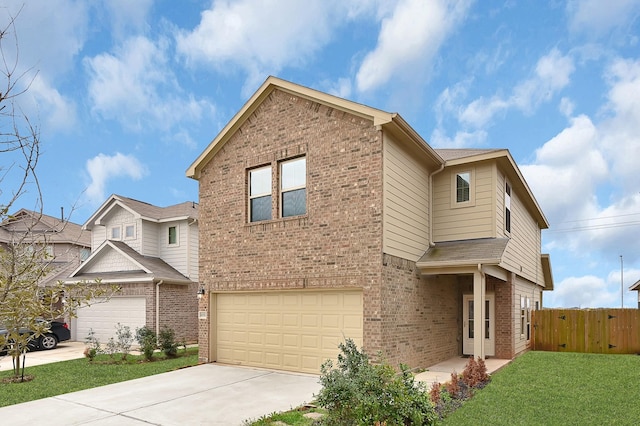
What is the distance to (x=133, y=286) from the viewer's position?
1898 centimetres

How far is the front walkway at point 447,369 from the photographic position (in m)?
10.6

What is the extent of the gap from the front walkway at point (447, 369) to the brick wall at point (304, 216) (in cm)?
161

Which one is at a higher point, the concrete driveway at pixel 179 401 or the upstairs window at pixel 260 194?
the upstairs window at pixel 260 194

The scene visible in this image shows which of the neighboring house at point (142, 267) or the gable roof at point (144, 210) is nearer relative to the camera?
the neighboring house at point (142, 267)

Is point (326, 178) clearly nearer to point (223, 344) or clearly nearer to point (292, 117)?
point (292, 117)

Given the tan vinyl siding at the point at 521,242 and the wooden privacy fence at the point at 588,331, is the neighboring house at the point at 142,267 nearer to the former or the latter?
the tan vinyl siding at the point at 521,242

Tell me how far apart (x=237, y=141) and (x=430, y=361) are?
824cm

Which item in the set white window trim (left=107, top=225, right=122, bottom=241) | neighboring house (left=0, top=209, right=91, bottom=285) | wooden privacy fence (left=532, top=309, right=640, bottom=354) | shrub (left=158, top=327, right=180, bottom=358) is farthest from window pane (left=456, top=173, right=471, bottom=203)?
white window trim (left=107, top=225, right=122, bottom=241)

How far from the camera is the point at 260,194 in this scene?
42.4 feet

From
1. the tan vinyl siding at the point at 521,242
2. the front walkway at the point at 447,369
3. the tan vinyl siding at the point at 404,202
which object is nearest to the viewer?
the front walkway at the point at 447,369

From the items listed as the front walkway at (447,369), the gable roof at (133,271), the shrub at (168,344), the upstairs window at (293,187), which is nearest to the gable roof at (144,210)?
the gable roof at (133,271)

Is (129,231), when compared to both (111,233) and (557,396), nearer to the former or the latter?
(111,233)

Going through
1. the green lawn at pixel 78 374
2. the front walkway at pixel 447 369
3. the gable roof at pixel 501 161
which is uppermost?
the gable roof at pixel 501 161

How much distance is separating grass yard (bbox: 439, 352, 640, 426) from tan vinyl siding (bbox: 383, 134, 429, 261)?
364 centimetres
